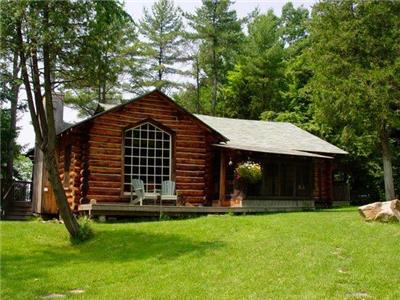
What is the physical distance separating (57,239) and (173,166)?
677 cm

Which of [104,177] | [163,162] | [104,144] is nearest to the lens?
[104,177]

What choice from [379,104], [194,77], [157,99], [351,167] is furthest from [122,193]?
[194,77]

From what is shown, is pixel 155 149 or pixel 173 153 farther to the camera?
pixel 173 153

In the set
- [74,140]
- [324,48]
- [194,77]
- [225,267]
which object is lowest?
[225,267]

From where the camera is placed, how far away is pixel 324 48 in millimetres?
23578

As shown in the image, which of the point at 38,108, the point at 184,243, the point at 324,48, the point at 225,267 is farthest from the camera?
the point at 324,48

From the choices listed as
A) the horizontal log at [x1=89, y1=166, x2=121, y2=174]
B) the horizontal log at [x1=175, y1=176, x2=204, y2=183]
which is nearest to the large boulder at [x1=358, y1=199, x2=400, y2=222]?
the horizontal log at [x1=175, y1=176, x2=204, y2=183]

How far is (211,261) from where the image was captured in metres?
11.1

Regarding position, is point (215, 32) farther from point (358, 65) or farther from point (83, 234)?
point (83, 234)

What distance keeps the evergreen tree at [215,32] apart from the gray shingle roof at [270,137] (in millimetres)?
15247

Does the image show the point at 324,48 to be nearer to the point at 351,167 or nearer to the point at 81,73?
the point at 351,167

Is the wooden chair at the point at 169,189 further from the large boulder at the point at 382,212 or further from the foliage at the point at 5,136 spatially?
the foliage at the point at 5,136

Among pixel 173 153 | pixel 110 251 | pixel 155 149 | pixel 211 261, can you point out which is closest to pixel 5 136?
pixel 155 149

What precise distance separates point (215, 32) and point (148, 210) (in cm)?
2777
